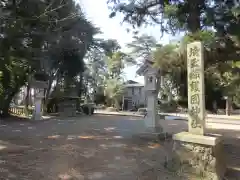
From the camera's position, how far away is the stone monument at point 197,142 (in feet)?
14.9

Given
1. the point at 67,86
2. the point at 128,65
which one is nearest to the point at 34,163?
the point at 67,86

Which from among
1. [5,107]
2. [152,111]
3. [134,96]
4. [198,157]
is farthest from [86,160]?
[134,96]

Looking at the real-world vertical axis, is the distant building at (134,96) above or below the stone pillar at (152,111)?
above

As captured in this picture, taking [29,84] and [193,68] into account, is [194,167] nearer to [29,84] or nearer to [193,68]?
[193,68]

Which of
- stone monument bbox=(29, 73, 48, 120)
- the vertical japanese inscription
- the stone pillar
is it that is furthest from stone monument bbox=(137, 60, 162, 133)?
stone monument bbox=(29, 73, 48, 120)

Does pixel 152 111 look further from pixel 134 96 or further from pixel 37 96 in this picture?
pixel 134 96

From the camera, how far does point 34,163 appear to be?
4.93 m

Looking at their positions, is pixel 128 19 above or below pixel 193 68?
above

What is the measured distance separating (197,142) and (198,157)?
29 centimetres

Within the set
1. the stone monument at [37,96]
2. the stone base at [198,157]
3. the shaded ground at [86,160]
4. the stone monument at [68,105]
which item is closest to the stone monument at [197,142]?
the stone base at [198,157]

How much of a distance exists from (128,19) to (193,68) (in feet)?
14.6

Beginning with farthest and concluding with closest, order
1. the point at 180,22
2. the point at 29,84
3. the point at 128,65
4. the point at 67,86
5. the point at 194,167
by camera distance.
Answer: the point at 128,65
the point at 67,86
the point at 29,84
the point at 180,22
the point at 194,167

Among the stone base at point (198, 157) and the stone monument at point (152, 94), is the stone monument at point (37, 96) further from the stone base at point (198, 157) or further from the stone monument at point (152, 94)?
the stone base at point (198, 157)

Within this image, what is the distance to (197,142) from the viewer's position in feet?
15.3
